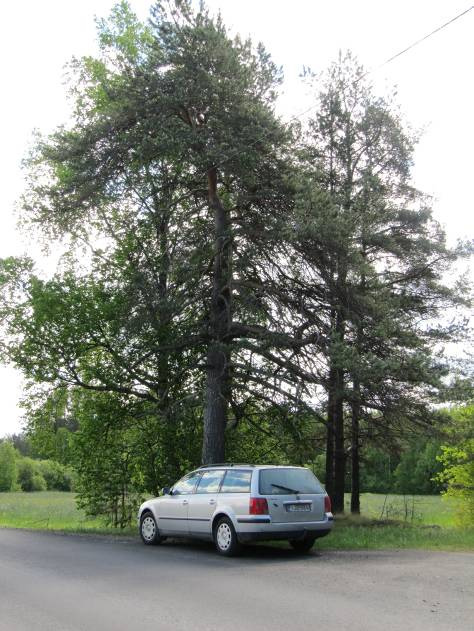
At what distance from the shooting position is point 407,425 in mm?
17766

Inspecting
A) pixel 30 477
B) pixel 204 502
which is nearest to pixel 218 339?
pixel 204 502

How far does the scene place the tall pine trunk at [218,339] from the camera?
56.3 feet

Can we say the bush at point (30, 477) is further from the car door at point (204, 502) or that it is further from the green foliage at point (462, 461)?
the car door at point (204, 502)

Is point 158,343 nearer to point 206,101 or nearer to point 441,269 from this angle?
point 206,101

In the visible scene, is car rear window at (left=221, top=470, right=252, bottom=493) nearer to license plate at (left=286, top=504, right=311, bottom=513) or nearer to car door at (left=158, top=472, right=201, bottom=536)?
license plate at (left=286, top=504, right=311, bottom=513)

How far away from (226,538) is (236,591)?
3.51m

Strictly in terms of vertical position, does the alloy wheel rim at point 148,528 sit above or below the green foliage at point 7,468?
below

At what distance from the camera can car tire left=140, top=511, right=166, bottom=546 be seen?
44.4 feet

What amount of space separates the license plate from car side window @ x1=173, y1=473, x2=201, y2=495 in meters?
2.23

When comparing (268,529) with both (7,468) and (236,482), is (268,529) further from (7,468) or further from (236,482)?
(7,468)

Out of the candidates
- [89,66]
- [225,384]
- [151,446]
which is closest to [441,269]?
[225,384]

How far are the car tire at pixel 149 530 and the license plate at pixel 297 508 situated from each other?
3.49 m

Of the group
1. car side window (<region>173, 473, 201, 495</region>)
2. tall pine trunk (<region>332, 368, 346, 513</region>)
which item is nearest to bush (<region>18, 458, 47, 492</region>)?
tall pine trunk (<region>332, 368, 346, 513</region>)

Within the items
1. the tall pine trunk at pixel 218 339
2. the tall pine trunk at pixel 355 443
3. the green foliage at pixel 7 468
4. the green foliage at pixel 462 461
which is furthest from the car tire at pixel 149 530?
the green foliage at pixel 7 468
